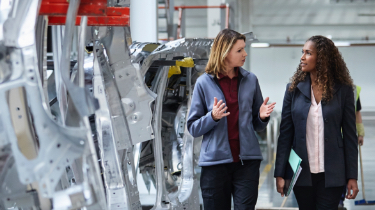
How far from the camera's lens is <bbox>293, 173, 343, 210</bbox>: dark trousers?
2793 mm

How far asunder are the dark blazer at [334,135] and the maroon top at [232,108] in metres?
0.38

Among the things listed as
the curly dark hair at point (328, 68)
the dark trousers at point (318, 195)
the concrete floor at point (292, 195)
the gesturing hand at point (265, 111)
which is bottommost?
the concrete floor at point (292, 195)

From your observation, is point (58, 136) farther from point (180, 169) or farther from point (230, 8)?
point (230, 8)

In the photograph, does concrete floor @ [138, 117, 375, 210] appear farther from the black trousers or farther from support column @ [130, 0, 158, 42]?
the black trousers

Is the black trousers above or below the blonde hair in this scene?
below

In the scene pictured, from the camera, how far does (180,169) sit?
13.9 ft

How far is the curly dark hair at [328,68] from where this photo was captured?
2823 millimetres

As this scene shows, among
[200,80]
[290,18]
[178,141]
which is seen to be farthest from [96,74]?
[290,18]

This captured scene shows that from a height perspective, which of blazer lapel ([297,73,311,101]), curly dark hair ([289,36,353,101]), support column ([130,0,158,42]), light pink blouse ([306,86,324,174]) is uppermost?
support column ([130,0,158,42])

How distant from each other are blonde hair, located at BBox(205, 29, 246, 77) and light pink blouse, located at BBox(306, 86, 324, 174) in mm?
648

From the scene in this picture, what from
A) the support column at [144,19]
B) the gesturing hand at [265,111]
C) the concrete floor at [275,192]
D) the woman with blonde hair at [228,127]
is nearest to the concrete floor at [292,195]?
the concrete floor at [275,192]

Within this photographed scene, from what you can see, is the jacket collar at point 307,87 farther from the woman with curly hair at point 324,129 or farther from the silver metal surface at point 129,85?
the silver metal surface at point 129,85

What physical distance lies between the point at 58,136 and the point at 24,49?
1.21ft

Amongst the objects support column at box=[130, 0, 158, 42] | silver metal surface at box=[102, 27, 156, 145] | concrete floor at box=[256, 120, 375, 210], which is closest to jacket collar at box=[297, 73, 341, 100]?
silver metal surface at box=[102, 27, 156, 145]
